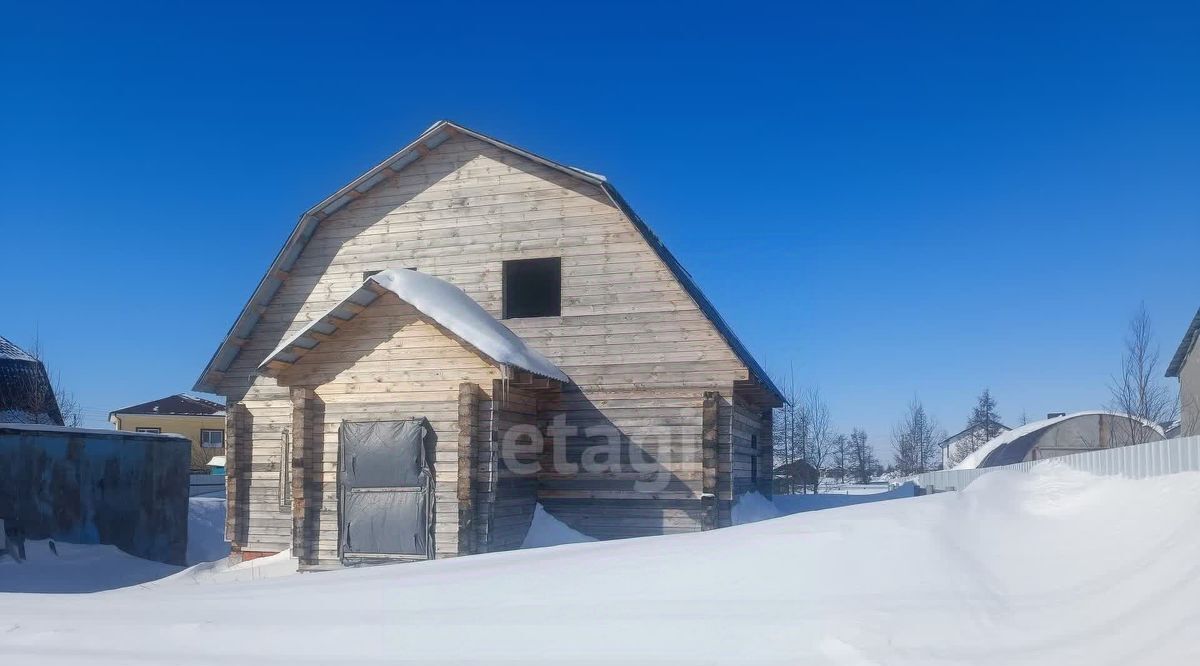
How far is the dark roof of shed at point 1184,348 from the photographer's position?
27.8 metres

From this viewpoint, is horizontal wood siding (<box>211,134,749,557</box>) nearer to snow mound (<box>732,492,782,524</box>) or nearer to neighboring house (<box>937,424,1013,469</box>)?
snow mound (<box>732,492,782,524</box>)

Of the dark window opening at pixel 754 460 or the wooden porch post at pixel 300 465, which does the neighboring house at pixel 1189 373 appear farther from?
the wooden porch post at pixel 300 465

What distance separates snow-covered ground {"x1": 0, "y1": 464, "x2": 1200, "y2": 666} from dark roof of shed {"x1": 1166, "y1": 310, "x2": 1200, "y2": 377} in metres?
24.5

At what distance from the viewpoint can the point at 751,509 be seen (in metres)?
16.6

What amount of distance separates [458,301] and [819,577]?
9.53m

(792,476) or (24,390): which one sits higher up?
(24,390)

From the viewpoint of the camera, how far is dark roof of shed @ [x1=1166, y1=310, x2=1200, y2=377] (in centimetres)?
2784

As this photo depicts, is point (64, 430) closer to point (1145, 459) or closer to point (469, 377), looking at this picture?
point (469, 377)

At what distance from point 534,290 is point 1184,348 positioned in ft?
73.4

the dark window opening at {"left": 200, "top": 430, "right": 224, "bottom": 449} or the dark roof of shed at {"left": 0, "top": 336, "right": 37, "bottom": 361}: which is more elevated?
the dark roof of shed at {"left": 0, "top": 336, "right": 37, "bottom": 361}

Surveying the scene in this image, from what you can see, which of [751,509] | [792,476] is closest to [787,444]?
[792,476]

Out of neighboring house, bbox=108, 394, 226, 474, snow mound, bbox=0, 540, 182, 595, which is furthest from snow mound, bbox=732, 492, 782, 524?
neighboring house, bbox=108, 394, 226, 474

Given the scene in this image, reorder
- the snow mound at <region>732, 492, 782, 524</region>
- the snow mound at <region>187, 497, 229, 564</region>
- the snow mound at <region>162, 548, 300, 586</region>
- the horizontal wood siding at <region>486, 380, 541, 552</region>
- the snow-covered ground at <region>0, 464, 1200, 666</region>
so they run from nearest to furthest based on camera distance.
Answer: the snow-covered ground at <region>0, 464, 1200, 666</region> < the horizontal wood siding at <region>486, 380, 541, 552</region> < the snow mound at <region>162, 548, 300, 586</region> < the snow mound at <region>732, 492, 782, 524</region> < the snow mound at <region>187, 497, 229, 564</region>

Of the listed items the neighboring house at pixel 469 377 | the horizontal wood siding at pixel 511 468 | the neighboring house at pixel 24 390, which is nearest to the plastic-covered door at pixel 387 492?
the neighboring house at pixel 469 377
